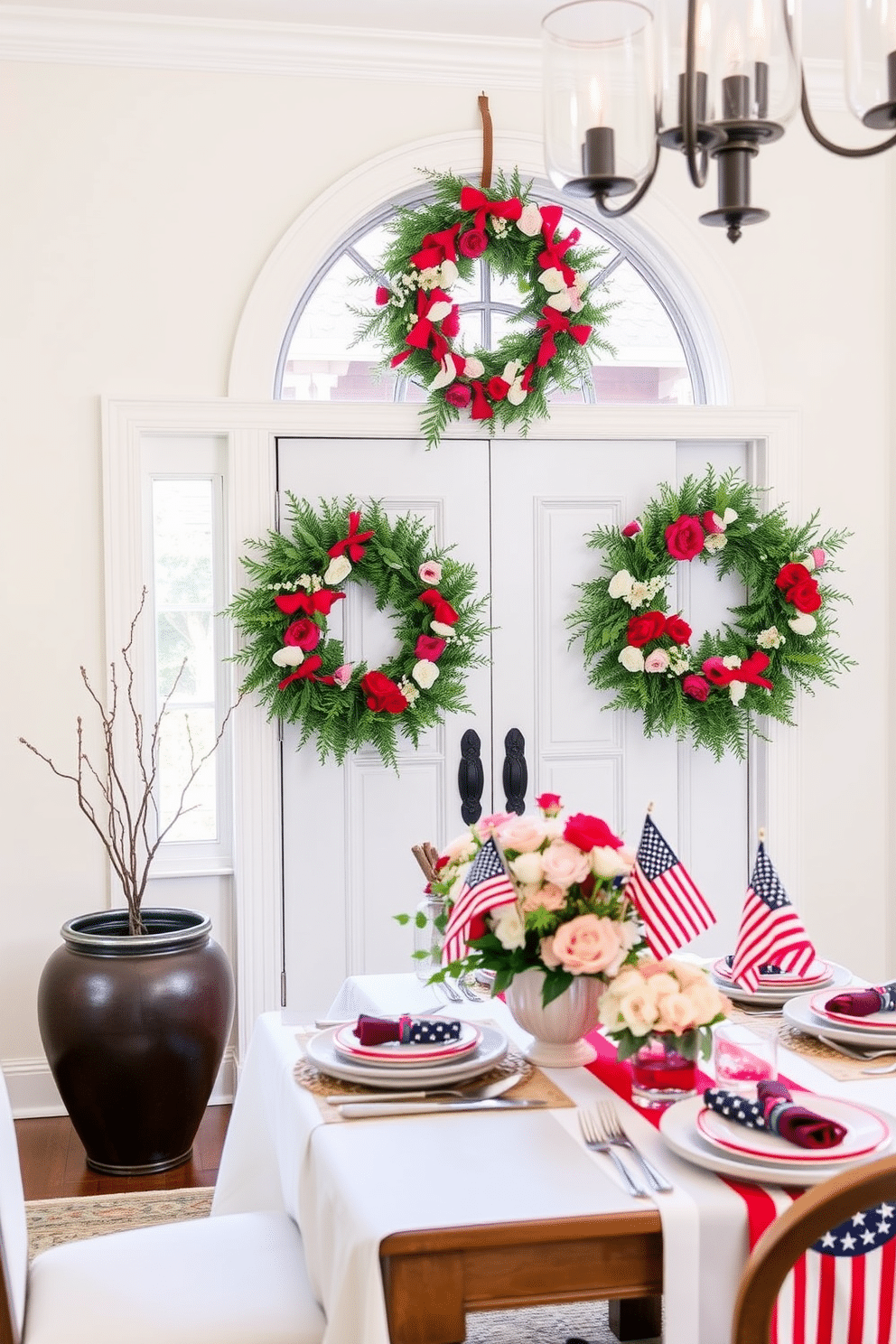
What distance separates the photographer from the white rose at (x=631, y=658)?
4.13 metres

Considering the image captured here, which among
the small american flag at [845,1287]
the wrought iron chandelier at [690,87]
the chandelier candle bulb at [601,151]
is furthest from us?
the chandelier candle bulb at [601,151]

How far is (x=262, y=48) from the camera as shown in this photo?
4020 millimetres

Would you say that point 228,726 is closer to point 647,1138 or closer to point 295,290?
point 295,290

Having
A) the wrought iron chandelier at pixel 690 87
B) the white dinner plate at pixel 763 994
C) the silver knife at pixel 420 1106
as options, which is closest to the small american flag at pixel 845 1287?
the silver knife at pixel 420 1106

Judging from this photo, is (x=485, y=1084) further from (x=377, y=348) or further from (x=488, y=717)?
(x=377, y=348)

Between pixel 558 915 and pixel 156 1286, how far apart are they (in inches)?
30.0

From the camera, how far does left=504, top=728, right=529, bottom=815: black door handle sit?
13.9 feet

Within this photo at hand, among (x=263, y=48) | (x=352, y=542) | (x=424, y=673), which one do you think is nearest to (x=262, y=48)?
(x=263, y=48)

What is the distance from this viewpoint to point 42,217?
3.95 meters

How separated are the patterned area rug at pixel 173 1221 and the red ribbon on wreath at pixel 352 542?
→ 1690mm

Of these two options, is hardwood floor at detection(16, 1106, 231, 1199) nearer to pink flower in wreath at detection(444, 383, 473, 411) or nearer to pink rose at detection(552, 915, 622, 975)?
pink rose at detection(552, 915, 622, 975)

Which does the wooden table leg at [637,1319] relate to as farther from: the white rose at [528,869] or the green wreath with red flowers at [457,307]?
the green wreath with red flowers at [457,307]

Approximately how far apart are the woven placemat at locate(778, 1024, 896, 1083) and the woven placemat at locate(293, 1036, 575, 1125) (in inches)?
16.0

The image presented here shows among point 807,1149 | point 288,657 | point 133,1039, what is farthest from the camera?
point 288,657
